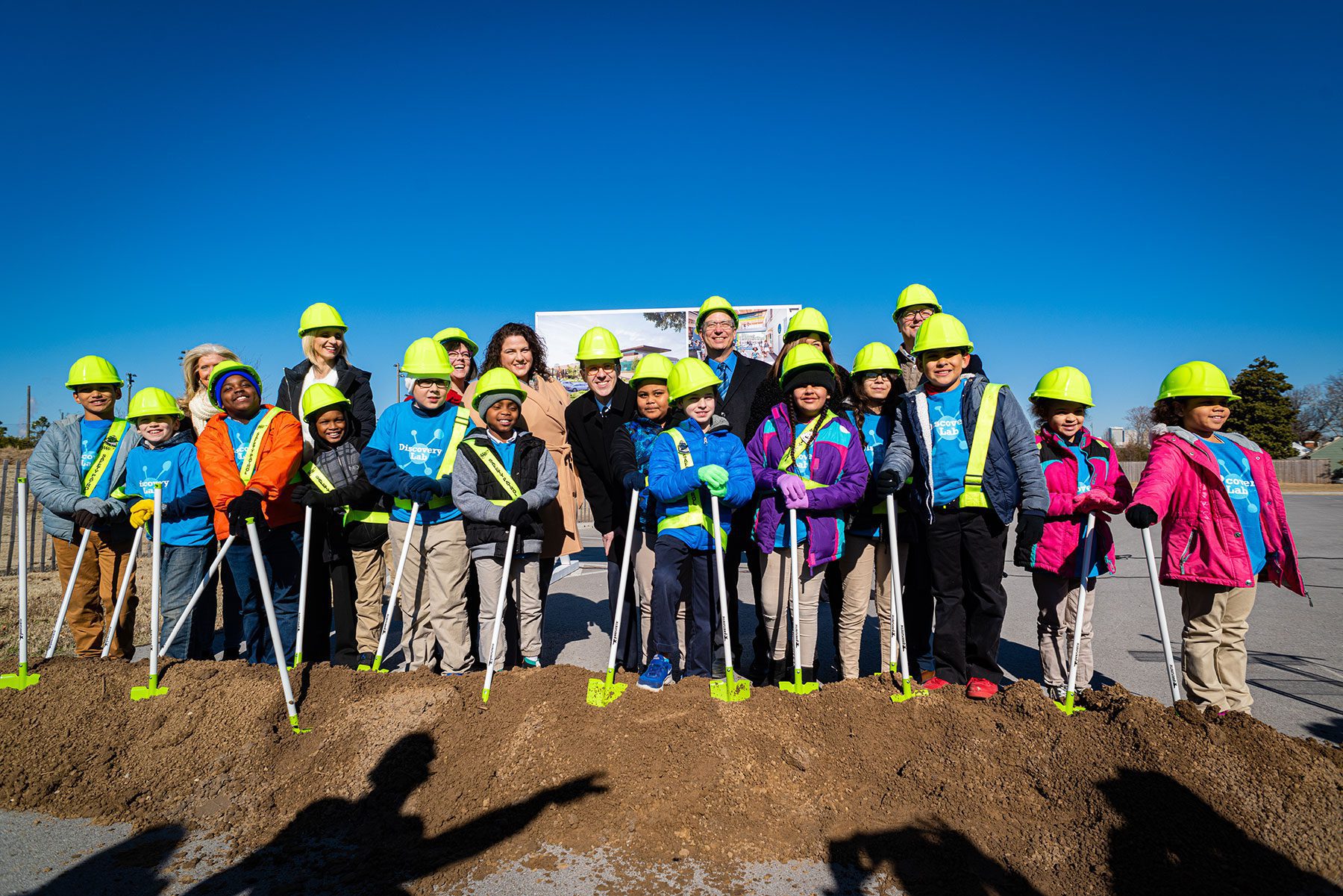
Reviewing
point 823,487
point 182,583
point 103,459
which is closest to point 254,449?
point 182,583

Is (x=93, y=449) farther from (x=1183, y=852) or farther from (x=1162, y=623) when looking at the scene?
(x=1162, y=623)

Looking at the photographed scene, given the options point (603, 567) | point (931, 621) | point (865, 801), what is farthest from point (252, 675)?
point (603, 567)

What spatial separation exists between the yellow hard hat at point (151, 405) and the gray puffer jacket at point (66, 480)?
1.39ft

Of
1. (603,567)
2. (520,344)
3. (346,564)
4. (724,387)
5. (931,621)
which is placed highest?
(520,344)

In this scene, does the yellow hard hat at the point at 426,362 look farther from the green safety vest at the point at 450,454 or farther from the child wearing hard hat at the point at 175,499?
the child wearing hard hat at the point at 175,499

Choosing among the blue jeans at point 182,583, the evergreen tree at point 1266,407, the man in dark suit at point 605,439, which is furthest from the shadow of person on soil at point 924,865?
the evergreen tree at point 1266,407

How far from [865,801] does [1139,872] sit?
3.56ft

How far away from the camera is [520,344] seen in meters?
5.80

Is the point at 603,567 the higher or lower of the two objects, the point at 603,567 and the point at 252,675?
the lower

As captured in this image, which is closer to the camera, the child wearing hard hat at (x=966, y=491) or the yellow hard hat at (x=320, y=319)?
the child wearing hard hat at (x=966, y=491)

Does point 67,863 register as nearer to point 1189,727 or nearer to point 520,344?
point 520,344

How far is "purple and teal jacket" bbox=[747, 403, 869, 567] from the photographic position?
4668 millimetres

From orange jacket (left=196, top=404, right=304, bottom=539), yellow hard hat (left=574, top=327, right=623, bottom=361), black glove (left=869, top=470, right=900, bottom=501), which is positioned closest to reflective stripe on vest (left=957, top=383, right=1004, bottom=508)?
black glove (left=869, top=470, right=900, bottom=501)

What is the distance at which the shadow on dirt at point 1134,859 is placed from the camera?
281 centimetres
